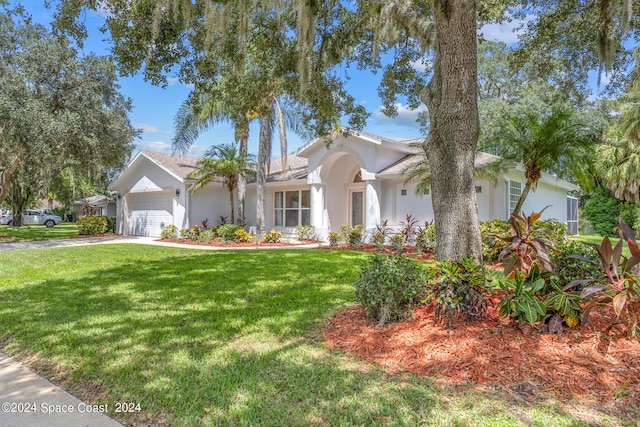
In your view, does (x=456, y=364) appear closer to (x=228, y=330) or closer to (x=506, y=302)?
(x=506, y=302)

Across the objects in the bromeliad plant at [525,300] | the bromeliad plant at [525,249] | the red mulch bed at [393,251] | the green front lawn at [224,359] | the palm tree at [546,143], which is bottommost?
the green front lawn at [224,359]

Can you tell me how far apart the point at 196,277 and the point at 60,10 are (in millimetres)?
5554

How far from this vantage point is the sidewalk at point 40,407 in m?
2.78

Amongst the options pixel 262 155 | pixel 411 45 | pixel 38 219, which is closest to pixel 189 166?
pixel 262 155

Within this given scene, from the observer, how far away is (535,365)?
326cm

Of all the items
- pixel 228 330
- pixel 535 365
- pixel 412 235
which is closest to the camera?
pixel 535 365

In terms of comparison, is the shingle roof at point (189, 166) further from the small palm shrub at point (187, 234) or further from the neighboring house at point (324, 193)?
the small palm shrub at point (187, 234)

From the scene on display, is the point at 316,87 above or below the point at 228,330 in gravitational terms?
above

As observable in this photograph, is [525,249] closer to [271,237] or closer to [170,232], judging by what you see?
[271,237]

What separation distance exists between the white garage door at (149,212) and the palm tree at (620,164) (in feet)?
74.9

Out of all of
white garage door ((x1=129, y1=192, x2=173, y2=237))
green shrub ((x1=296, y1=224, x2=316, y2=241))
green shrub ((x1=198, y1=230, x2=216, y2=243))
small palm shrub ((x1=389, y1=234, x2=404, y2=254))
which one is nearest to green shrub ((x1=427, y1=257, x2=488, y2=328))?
small palm shrub ((x1=389, y1=234, x2=404, y2=254))

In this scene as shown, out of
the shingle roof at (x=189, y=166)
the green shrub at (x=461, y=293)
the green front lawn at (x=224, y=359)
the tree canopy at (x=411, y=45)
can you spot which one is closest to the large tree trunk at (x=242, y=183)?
the shingle roof at (x=189, y=166)

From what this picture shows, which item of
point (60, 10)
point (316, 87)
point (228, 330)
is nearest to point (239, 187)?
point (316, 87)

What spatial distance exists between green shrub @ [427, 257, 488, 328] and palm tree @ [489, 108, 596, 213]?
21.9 ft
